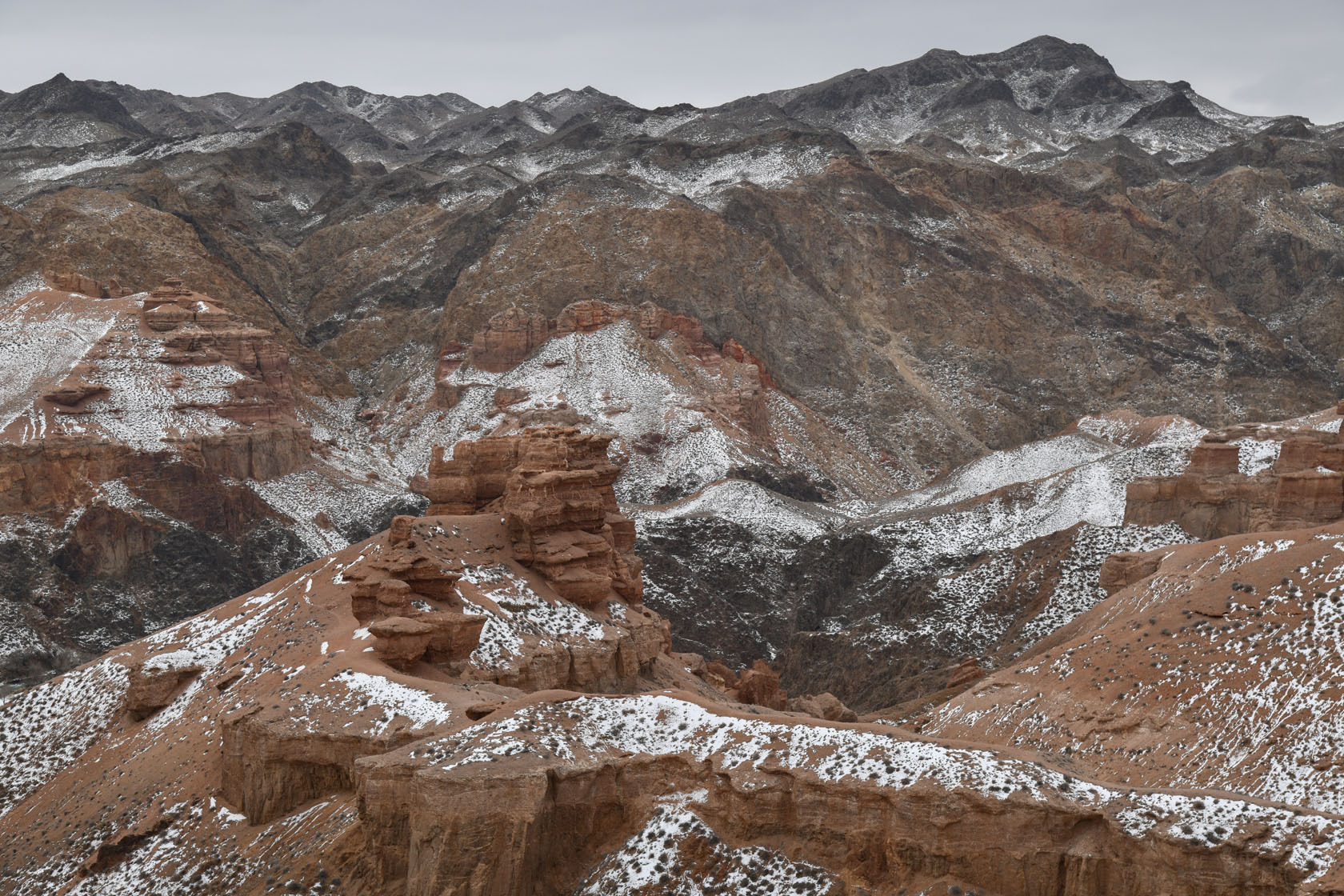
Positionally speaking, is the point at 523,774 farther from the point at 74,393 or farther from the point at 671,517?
the point at 74,393

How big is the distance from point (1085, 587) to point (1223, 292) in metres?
109

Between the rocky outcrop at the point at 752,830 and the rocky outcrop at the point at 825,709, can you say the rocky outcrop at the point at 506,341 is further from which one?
the rocky outcrop at the point at 752,830

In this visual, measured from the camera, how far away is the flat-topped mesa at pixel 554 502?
45.9 meters

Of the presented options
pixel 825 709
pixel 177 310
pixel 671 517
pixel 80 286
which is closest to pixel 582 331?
pixel 671 517

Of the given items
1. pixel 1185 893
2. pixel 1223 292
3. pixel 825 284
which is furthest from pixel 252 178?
pixel 1185 893

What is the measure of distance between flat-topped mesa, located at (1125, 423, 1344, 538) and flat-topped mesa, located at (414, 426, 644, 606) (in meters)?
24.9

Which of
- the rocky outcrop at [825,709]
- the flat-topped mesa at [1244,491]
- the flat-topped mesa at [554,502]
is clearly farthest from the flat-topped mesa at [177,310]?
the flat-topped mesa at [1244,491]

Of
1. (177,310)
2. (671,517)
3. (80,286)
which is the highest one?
(80,286)

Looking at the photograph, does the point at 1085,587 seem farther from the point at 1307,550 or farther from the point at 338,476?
the point at 338,476

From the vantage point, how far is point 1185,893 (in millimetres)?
20406

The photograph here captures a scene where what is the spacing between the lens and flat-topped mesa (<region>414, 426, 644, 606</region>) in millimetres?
45906

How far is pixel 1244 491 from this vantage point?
61.7 metres

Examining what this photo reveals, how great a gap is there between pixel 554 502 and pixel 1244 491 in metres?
34.1

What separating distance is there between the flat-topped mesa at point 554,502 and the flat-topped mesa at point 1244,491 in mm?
24885
